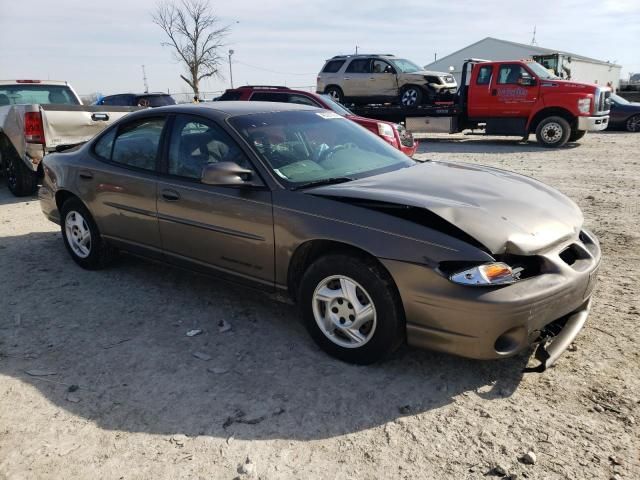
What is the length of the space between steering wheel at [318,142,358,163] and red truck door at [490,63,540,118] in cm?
1184

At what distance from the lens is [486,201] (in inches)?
125

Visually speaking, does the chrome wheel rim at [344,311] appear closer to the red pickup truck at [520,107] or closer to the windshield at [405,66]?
the red pickup truck at [520,107]

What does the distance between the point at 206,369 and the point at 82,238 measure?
98.3 inches

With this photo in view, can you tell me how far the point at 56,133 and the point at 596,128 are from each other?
12.9 meters

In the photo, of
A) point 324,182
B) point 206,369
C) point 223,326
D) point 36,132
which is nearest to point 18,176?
point 36,132

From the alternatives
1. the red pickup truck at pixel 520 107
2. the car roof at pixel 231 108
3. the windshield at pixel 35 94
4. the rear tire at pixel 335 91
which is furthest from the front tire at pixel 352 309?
the rear tire at pixel 335 91

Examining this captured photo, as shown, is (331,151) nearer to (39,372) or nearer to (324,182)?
(324,182)

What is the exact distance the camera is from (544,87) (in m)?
13.9

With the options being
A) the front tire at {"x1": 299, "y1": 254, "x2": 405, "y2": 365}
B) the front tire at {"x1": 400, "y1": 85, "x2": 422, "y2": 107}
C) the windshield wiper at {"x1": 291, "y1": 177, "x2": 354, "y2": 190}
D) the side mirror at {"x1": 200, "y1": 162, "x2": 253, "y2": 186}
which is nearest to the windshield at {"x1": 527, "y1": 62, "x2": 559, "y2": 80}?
the front tire at {"x1": 400, "y1": 85, "x2": 422, "y2": 107}

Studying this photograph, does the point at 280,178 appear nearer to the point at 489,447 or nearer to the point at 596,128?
the point at 489,447

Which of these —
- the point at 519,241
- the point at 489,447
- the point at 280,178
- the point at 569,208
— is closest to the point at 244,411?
the point at 489,447

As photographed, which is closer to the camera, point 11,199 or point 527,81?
point 11,199

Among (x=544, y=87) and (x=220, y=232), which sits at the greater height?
(x=544, y=87)

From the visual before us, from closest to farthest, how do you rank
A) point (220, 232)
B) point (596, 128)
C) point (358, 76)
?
1. point (220, 232)
2. point (596, 128)
3. point (358, 76)
